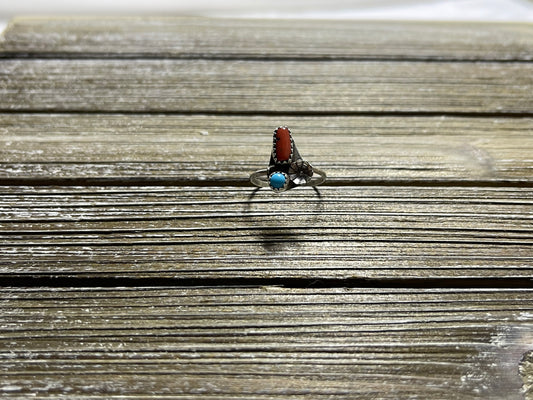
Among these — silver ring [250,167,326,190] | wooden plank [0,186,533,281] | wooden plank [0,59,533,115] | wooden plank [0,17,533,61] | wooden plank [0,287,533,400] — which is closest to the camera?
→ wooden plank [0,287,533,400]

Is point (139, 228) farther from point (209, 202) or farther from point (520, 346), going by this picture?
point (520, 346)

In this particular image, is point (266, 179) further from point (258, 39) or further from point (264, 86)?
point (258, 39)

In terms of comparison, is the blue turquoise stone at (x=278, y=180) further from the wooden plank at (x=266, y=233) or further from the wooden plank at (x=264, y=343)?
the wooden plank at (x=264, y=343)

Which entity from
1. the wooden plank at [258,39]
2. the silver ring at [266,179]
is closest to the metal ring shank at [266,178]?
the silver ring at [266,179]

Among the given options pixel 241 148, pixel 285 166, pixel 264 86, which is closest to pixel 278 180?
pixel 285 166

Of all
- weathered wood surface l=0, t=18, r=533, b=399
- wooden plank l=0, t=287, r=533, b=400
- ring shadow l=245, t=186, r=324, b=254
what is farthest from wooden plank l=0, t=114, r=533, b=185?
wooden plank l=0, t=287, r=533, b=400

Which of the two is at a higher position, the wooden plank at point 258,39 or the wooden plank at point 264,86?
the wooden plank at point 258,39

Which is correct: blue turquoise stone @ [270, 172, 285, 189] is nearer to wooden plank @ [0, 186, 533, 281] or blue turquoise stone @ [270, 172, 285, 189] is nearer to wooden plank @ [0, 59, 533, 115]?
wooden plank @ [0, 186, 533, 281]
